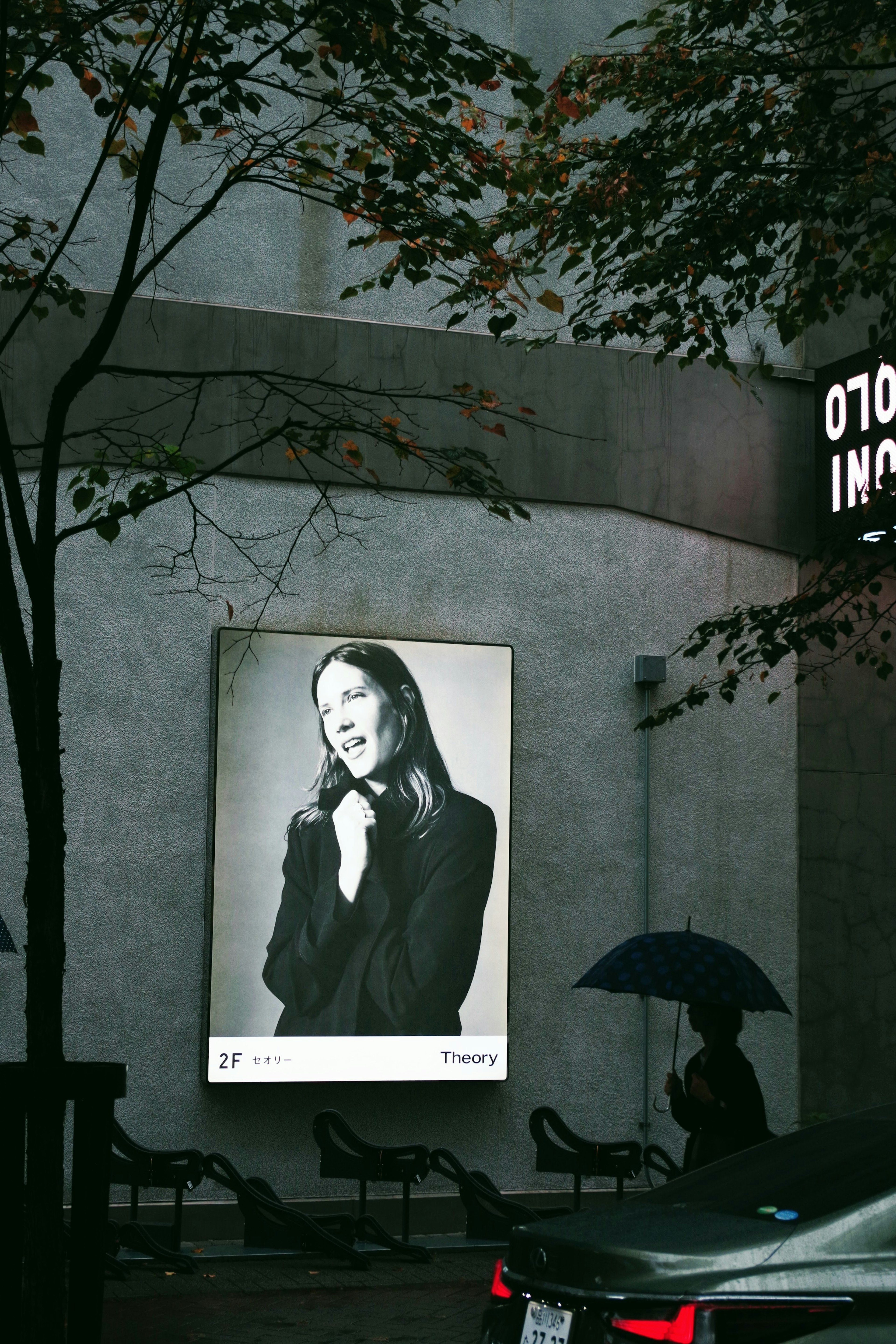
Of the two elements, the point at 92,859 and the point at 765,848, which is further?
the point at 765,848

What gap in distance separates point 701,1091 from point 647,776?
4846 millimetres

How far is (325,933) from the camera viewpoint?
11.9 meters

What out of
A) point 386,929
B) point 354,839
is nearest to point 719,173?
point 354,839

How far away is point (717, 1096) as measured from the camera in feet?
27.0

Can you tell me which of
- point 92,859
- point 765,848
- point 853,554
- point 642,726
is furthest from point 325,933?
point 853,554

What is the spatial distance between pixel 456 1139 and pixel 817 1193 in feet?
26.2

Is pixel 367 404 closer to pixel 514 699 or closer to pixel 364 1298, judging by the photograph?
pixel 514 699

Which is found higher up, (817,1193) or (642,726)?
(642,726)

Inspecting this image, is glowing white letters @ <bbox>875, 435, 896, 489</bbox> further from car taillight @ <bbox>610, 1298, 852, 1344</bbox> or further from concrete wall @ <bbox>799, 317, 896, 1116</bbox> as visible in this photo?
car taillight @ <bbox>610, 1298, 852, 1344</bbox>

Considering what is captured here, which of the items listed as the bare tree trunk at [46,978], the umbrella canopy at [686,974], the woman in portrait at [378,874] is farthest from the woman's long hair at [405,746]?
the bare tree trunk at [46,978]
